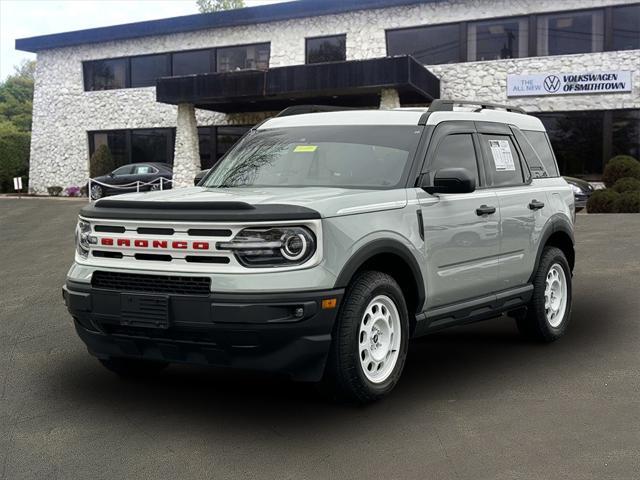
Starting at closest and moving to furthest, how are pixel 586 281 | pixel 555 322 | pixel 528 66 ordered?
pixel 555 322
pixel 586 281
pixel 528 66

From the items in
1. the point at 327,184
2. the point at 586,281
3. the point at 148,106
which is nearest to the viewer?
the point at 327,184

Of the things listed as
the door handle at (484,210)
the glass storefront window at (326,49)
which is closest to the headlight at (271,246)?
the door handle at (484,210)

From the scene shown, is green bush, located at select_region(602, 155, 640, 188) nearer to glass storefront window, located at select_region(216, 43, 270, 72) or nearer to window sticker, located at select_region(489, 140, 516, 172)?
glass storefront window, located at select_region(216, 43, 270, 72)

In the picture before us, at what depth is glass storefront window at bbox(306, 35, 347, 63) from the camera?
97.0 feet

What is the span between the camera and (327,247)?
194 inches

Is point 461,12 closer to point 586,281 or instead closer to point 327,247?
point 586,281

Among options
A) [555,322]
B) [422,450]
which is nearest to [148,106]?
[555,322]

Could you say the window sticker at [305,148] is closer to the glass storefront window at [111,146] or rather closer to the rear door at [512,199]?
the rear door at [512,199]

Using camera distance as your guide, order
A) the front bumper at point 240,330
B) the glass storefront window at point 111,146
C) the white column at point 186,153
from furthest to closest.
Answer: the glass storefront window at point 111,146
the white column at point 186,153
the front bumper at point 240,330

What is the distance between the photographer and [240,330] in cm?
477

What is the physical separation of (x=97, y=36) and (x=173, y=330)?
104 ft

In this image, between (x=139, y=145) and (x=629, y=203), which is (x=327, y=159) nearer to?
(x=629, y=203)

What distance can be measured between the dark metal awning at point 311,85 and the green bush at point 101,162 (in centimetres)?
661

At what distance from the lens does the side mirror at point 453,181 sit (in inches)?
225
